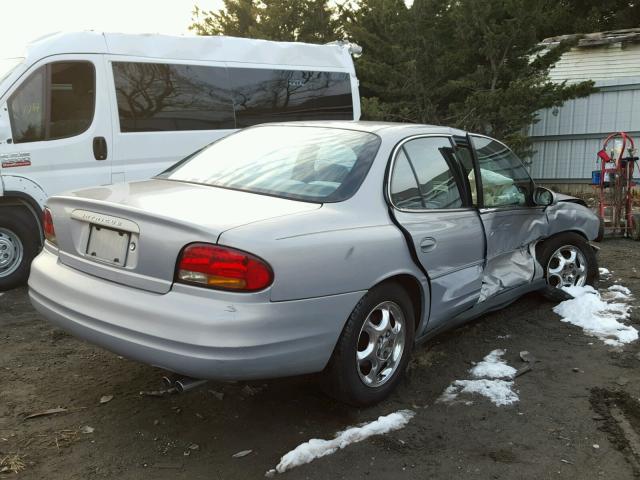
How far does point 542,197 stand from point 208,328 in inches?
133

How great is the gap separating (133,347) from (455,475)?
1.58 meters

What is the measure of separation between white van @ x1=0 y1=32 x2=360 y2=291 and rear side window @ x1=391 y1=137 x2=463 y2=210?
378 cm

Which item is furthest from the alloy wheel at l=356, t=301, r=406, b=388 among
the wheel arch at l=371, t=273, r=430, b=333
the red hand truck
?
the red hand truck

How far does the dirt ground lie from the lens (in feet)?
8.99

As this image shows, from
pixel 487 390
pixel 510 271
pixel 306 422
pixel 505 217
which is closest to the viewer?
pixel 306 422

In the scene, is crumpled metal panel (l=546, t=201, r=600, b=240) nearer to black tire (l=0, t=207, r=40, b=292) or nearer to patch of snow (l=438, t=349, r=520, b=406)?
patch of snow (l=438, t=349, r=520, b=406)

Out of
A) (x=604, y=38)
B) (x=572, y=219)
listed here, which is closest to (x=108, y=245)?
(x=572, y=219)

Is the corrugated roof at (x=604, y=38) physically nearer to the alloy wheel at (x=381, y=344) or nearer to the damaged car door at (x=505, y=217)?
the damaged car door at (x=505, y=217)

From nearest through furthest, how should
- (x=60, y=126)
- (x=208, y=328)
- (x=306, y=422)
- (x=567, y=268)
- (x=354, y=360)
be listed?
(x=208, y=328), (x=354, y=360), (x=306, y=422), (x=567, y=268), (x=60, y=126)

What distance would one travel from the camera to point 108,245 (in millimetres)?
2943

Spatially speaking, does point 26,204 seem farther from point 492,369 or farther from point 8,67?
point 492,369

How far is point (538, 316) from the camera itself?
198 inches

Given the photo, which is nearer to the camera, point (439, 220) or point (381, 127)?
point (439, 220)

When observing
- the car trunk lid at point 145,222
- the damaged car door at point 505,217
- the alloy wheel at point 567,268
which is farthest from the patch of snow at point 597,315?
the car trunk lid at point 145,222
